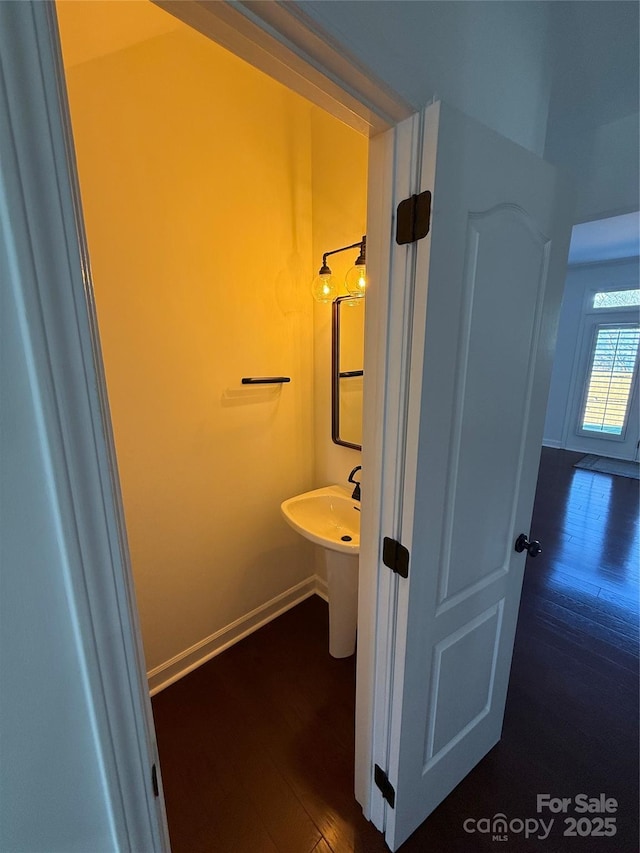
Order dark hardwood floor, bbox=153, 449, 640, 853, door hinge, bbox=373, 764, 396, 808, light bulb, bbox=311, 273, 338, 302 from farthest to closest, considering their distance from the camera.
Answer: light bulb, bbox=311, 273, 338, 302, dark hardwood floor, bbox=153, 449, 640, 853, door hinge, bbox=373, 764, 396, 808

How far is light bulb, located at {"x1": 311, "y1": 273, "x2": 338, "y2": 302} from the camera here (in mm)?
1921

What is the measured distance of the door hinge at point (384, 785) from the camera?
1.19 meters

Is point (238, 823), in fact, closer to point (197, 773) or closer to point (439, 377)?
point (197, 773)

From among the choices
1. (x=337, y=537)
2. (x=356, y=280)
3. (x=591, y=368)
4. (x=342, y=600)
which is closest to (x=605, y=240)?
(x=591, y=368)

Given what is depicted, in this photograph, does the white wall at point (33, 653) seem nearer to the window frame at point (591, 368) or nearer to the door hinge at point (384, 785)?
the door hinge at point (384, 785)

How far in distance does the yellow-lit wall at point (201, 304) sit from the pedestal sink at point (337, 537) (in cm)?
24

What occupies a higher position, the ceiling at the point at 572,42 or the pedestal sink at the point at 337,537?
the ceiling at the point at 572,42

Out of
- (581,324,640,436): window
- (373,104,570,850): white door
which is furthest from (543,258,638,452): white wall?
(373,104,570,850): white door

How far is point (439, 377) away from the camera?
3.05ft

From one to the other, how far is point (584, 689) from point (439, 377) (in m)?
2.04

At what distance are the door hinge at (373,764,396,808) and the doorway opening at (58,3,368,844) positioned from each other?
1098 mm

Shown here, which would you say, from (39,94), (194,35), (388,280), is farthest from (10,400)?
(194,35)

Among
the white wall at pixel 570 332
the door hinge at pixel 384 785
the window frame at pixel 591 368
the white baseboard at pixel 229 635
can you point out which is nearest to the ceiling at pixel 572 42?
the door hinge at pixel 384 785

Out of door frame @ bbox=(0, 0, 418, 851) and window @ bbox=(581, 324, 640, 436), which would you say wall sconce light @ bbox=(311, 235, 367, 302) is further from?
window @ bbox=(581, 324, 640, 436)
